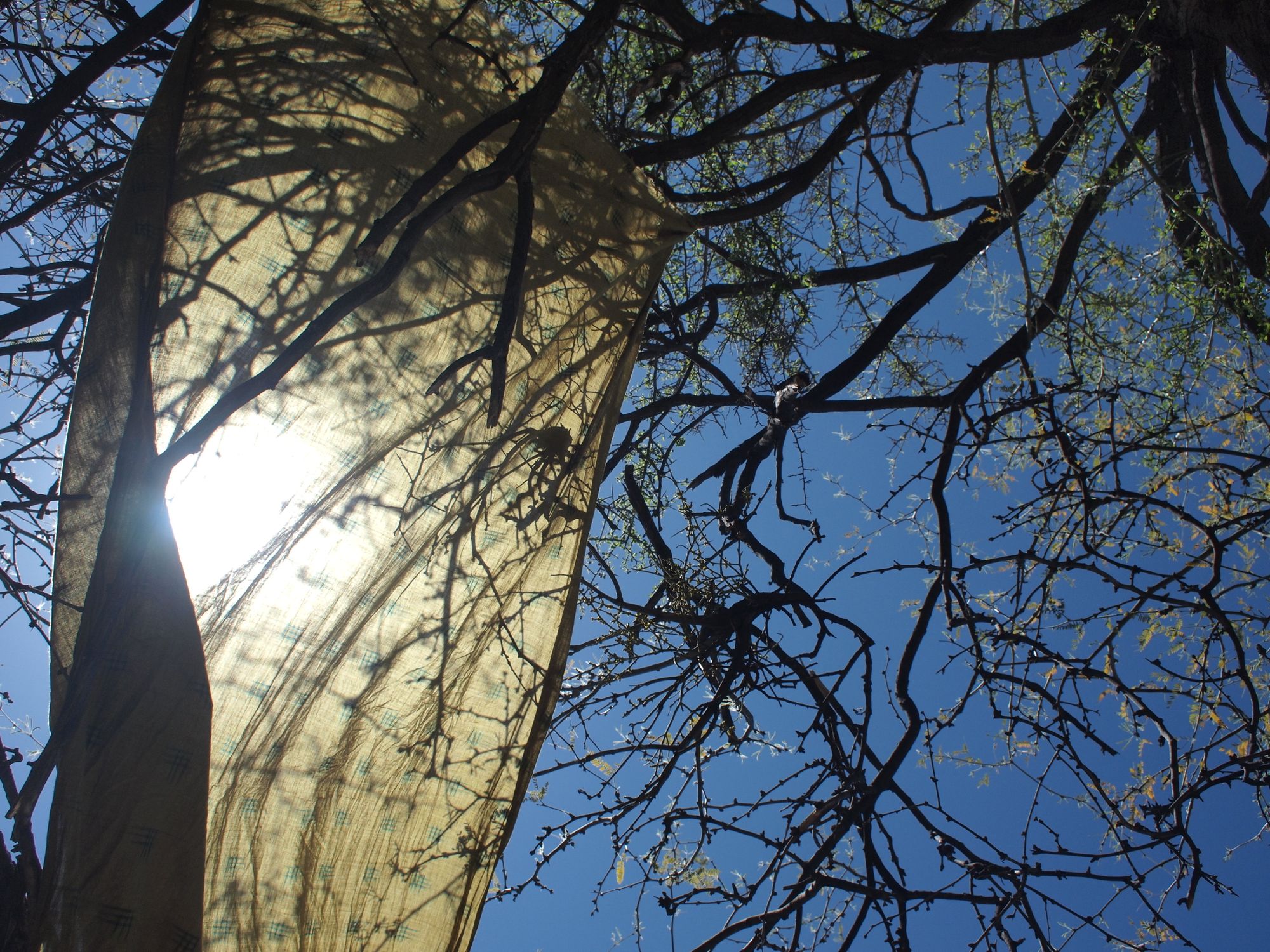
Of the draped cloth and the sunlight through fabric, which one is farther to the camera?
the sunlight through fabric

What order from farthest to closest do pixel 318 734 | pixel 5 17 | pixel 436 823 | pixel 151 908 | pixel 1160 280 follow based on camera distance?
pixel 1160 280 → pixel 5 17 → pixel 436 823 → pixel 318 734 → pixel 151 908

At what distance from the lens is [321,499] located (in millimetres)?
1286

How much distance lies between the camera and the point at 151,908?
93cm

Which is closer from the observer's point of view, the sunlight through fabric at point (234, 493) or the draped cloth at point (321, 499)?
the draped cloth at point (321, 499)

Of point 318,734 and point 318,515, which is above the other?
point 318,515

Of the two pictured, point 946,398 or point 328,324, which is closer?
point 328,324

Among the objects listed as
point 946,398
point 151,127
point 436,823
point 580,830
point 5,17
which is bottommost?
point 436,823

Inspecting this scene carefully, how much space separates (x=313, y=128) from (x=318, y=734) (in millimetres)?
984

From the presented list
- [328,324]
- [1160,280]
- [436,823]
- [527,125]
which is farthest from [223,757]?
[1160,280]

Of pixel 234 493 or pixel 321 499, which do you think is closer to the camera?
pixel 234 493

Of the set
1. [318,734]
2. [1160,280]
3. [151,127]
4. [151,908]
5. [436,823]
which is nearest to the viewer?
[151,908]

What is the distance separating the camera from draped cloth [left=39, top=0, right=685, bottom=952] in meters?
0.94

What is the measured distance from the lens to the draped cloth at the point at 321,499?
941mm

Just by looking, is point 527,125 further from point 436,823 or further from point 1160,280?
point 1160,280
